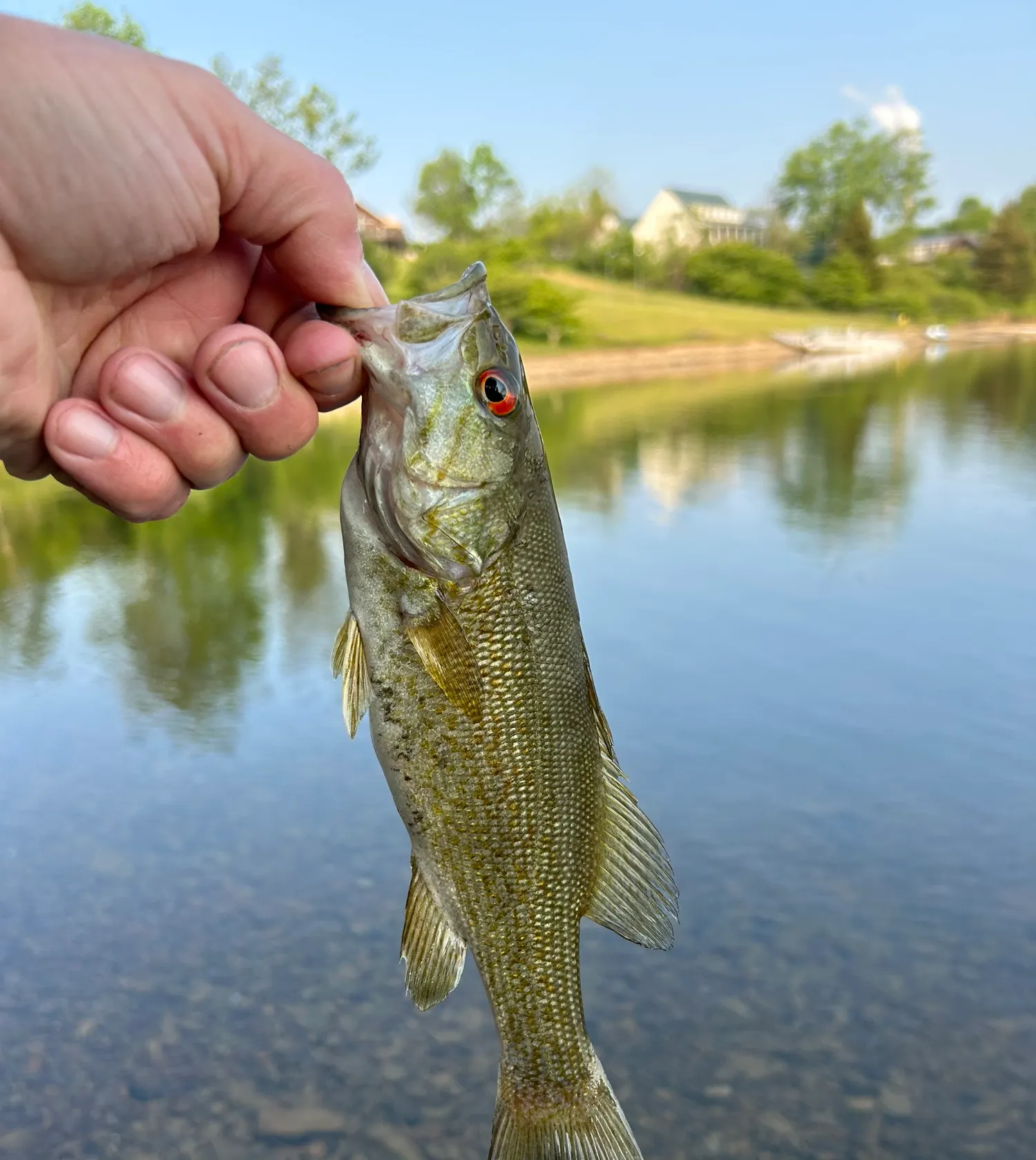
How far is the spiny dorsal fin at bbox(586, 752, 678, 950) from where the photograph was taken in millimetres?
2408

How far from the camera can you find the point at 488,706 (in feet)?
7.33

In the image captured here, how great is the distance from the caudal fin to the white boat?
51314 millimetres

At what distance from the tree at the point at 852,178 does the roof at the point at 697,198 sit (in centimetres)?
1278

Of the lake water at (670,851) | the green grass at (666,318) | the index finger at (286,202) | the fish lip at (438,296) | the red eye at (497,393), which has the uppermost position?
the green grass at (666,318)

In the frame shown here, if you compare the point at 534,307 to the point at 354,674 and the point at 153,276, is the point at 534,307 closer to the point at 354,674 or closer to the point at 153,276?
the point at 153,276

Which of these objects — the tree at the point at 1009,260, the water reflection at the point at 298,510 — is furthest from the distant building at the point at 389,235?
the tree at the point at 1009,260

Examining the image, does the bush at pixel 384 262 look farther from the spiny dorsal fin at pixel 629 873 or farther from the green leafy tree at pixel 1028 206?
the green leafy tree at pixel 1028 206

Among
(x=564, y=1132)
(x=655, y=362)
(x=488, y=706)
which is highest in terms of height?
(x=655, y=362)

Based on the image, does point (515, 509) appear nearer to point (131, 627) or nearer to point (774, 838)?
point (774, 838)

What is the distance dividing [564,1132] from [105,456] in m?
2.07

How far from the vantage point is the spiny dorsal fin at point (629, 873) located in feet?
7.90

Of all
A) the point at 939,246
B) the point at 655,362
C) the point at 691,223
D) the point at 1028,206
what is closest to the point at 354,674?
the point at 655,362

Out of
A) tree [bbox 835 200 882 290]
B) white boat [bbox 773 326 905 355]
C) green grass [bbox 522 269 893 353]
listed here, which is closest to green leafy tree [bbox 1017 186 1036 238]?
tree [bbox 835 200 882 290]

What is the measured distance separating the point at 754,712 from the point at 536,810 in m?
5.52
